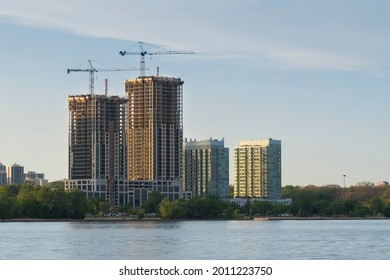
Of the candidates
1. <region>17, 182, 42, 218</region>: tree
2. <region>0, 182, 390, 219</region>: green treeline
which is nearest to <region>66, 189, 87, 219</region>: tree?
<region>0, 182, 390, 219</region>: green treeline

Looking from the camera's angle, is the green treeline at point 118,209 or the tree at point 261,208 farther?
the tree at point 261,208

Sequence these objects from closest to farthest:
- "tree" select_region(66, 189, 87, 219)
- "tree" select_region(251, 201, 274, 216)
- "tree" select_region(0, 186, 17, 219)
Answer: "tree" select_region(0, 186, 17, 219) < "tree" select_region(66, 189, 87, 219) < "tree" select_region(251, 201, 274, 216)

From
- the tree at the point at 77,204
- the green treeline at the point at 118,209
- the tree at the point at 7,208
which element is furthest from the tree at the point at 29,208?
the tree at the point at 77,204

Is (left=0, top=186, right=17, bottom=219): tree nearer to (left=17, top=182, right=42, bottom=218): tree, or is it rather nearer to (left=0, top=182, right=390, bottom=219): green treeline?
(left=0, top=182, right=390, bottom=219): green treeline

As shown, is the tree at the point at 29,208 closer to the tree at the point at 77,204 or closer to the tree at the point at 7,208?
the tree at the point at 7,208

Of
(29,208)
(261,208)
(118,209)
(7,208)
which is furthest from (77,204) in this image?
(261,208)

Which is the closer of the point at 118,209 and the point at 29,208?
the point at 29,208

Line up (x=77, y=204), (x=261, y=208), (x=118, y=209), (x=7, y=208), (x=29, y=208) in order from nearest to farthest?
(x=7, y=208)
(x=29, y=208)
(x=77, y=204)
(x=261, y=208)
(x=118, y=209)

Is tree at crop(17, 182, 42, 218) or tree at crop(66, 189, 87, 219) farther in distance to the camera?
tree at crop(66, 189, 87, 219)

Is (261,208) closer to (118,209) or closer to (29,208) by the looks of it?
(118,209)

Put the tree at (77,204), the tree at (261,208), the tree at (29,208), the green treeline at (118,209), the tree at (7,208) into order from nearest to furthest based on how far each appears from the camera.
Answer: the tree at (7,208), the tree at (29,208), the green treeline at (118,209), the tree at (77,204), the tree at (261,208)
